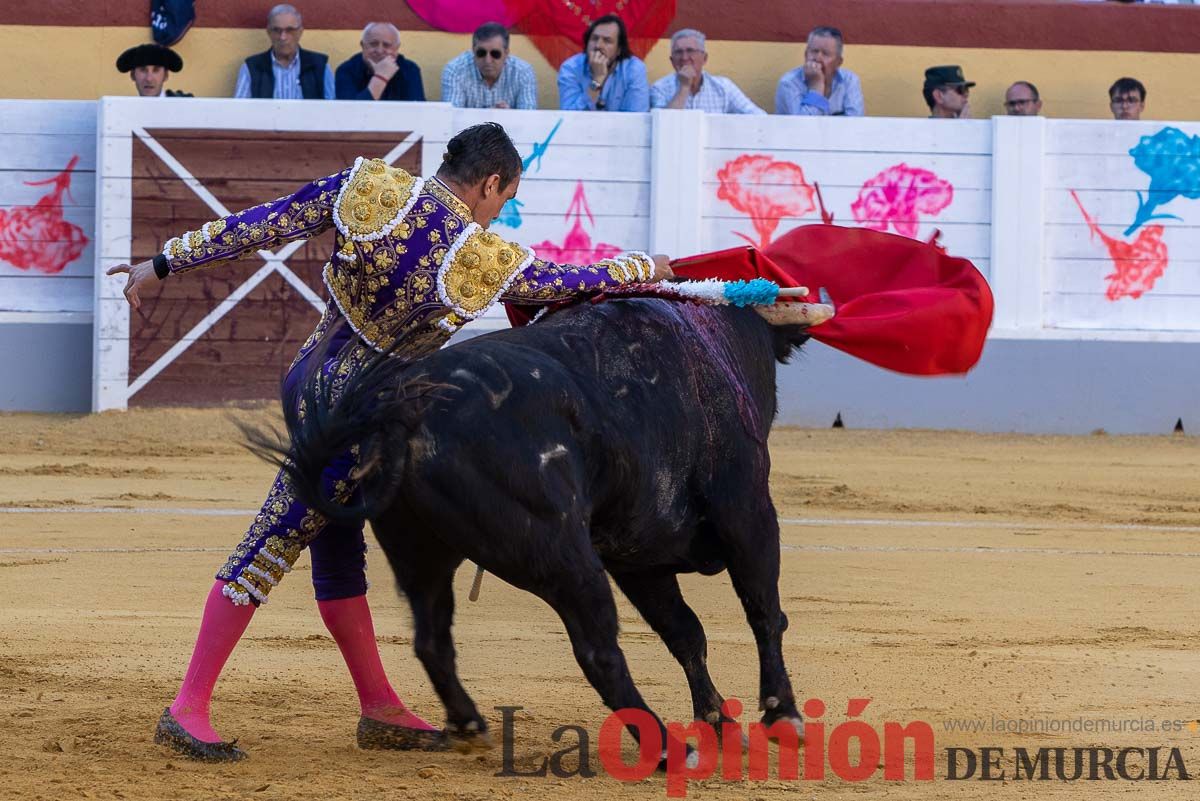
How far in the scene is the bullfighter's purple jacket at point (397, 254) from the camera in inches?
126

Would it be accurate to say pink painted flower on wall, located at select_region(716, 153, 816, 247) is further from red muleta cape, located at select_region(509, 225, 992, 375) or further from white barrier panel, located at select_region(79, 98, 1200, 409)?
red muleta cape, located at select_region(509, 225, 992, 375)

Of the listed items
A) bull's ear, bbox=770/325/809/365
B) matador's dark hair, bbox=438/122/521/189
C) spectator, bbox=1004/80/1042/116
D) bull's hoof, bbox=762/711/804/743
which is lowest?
bull's hoof, bbox=762/711/804/743

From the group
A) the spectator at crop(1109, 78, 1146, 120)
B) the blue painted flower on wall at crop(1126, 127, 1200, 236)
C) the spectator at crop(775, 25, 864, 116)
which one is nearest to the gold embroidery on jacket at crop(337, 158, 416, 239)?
the spectator at crop(775, 25, 864, 116)

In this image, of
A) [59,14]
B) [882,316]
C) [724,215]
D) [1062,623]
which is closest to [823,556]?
[1062,623]

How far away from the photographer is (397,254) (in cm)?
321

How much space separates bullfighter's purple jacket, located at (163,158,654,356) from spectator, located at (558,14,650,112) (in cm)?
668

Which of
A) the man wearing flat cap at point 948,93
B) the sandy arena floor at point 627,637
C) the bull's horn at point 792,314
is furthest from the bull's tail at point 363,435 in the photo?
the man wearing flat cap at point 948,93

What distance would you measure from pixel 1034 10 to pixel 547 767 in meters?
8.71

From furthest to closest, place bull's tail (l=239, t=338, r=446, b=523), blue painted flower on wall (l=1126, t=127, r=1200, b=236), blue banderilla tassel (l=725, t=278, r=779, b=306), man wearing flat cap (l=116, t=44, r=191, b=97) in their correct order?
blue painted flower on wall (l=1126, t=127, r=1200, b=236) → man wearing flat cap (l=116, t=44, r=191, b=97) → blue banderilla tassel (l=725, t=278, r=779, b=306) → bull's tail (l=239, t=338, r=446, b=523)

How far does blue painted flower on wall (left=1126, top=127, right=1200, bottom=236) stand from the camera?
988cm

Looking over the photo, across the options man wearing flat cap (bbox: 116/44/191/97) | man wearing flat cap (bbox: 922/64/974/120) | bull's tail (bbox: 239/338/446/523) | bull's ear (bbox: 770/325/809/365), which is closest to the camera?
bull's tail (bbox: 239/338/446/523)

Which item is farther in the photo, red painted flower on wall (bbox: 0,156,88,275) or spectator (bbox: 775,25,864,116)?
spectator (bbox: 775,25,864,116)

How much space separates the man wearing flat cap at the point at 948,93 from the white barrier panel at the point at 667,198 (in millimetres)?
321

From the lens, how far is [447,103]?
951cm
